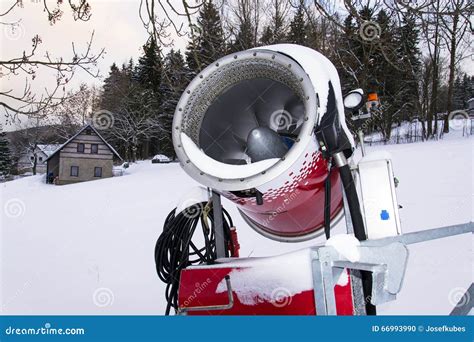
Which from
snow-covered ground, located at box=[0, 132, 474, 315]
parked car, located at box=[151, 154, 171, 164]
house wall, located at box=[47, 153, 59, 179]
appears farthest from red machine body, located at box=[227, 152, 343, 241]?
house wall, located at box=[47, 153, 59, 179]

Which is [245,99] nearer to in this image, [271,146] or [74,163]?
[271,146]

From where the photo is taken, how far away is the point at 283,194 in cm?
184

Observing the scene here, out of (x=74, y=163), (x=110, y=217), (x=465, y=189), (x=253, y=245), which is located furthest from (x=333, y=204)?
(x=74, y=163)

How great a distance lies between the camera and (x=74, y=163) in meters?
26.5

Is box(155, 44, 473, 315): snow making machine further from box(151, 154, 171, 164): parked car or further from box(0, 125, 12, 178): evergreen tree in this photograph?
box(151, 154, 171, 164): parked car
